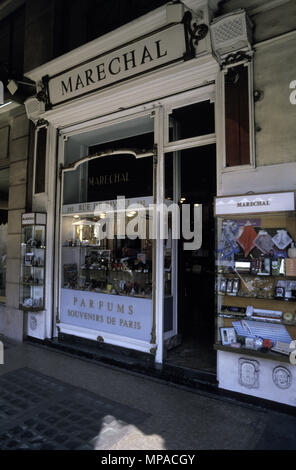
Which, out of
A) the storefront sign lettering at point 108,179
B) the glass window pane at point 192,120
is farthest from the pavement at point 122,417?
the glass window pane at point 192,120

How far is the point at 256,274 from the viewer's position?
13.0 feet

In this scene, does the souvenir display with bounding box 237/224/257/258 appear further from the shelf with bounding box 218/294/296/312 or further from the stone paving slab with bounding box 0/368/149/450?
the stone paving slab with bounding box 0/368/149/450

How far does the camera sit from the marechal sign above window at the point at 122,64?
4684 mm

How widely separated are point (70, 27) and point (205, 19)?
377 centimetres

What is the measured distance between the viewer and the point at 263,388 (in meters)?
3.83

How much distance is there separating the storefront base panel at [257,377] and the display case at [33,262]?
4.02m

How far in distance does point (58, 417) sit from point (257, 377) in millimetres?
2438

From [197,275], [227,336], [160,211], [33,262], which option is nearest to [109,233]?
[160,211]

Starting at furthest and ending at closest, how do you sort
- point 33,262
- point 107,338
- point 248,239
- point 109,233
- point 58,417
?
point 33,262, point 109,233, point 107,338, point 248,239, point 58,417

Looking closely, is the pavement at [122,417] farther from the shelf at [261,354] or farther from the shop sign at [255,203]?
the shop sign at [255,203]

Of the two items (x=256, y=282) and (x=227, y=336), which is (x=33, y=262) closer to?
(x=227, y=336)
